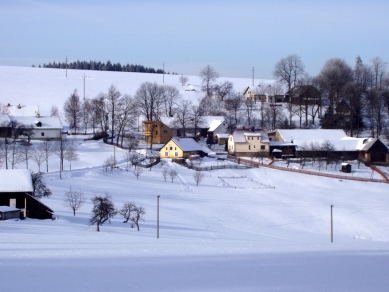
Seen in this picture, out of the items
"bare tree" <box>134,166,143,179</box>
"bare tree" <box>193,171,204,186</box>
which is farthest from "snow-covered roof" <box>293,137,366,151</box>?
"bare tree" <box>134,166,143,179</box>

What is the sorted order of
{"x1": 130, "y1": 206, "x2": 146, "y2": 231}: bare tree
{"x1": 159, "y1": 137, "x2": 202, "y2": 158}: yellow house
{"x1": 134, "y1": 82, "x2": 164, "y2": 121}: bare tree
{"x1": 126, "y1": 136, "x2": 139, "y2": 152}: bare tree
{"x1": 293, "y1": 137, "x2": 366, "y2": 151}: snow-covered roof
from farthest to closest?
{"x1": 134, "y1": 82, "x2": 164, "y2": 121}: bare tree, {"x1": 293, "y1": 137, "x2": 366, "y2": 151}: snow-covered roof, {"x1": 126, "y1": 136, "x2": 139, "y2": 152}: bare tree, {"x1": 159, "y1": 137, "x2": 202, "y2": 158}: yellow house, {"x1": 130, "y1": 206, "x2": 146, "y2": 231}: bare tree

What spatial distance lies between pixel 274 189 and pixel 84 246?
20650 mm

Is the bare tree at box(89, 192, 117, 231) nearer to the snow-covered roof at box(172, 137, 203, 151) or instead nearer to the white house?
the snow-covered roof at box(172, 137, 203, 151)

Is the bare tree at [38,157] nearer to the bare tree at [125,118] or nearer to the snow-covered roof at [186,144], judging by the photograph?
the bare tree at [125,118]

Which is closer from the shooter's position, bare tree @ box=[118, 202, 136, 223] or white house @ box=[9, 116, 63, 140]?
bare tree @ box=[118, 202, 136, 223]

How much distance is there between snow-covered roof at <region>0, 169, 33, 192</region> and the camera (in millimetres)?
21641

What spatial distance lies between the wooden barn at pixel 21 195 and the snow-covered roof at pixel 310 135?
27.1 m

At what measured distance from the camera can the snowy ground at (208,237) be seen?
31.0 ft

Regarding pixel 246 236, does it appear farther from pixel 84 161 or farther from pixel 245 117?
pixel 245 117

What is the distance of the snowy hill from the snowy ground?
31166 millimetres

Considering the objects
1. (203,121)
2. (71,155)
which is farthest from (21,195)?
(203,121)

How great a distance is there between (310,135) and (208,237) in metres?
28.6

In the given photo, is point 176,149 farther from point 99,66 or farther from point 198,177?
point 99,66

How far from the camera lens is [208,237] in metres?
18.3
